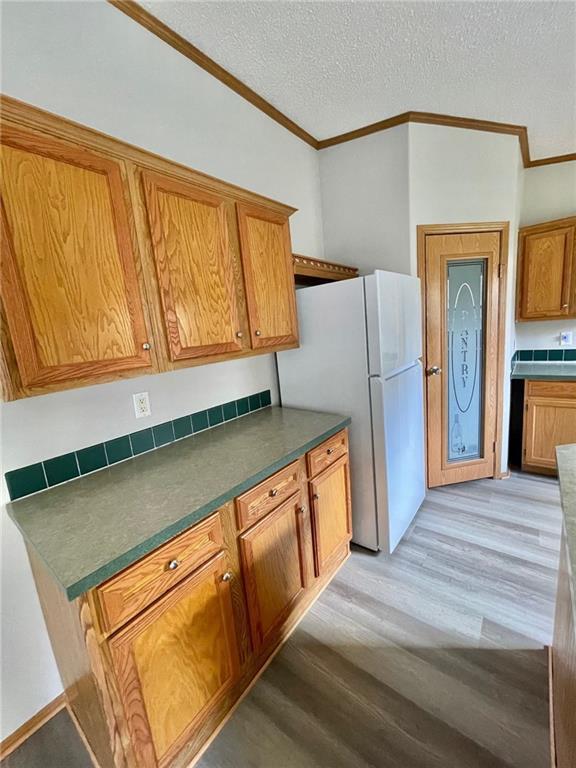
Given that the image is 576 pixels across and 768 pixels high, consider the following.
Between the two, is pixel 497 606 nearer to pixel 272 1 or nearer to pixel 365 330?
pixel 365 330

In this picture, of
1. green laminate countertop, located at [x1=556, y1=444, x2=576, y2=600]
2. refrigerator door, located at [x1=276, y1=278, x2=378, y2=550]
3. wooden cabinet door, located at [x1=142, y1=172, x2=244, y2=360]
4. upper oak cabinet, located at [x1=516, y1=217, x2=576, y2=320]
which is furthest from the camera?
upper oak cabinet, located at [x1=516, y1=217, x2=576, y2=320]

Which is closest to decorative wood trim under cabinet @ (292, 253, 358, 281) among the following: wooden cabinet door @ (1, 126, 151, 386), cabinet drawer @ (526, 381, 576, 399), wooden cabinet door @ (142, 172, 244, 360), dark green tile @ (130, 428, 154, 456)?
wooden cabinet door @ (142, 172, 244, 360)

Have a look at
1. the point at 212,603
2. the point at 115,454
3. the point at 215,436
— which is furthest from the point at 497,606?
the point at 115,454

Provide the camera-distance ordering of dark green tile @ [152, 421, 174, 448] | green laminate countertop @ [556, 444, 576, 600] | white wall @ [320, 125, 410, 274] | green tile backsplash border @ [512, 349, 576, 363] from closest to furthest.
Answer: green laminate countertop @ [556, 444, 576, 600]
dark green tile @ [152, 421, 174, 448]
white wall @ [320, 125, 410, 274]
green tile backsplash border @ [512, 349, 576, 363]

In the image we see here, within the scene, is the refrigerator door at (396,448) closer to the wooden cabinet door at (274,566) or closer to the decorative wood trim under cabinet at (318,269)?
the wooden cabinet door at (274,566)

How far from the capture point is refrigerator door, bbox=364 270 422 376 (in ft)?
5.62

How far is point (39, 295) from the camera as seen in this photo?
0.98 meters

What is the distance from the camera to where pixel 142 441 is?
1.55 meters

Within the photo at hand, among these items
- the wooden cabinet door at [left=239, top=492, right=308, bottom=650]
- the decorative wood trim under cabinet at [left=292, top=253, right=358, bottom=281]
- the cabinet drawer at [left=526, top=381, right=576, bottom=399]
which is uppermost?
the decorative wood trim under cabinet at [left=292, top=253, right=358, bottom=281]

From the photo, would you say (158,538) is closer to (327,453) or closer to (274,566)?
(274,566)

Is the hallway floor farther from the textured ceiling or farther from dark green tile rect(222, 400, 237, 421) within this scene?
the textured ceiling

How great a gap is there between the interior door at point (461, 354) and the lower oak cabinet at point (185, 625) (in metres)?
1.51

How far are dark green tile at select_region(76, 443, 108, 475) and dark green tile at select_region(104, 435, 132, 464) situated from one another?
0.02 metres

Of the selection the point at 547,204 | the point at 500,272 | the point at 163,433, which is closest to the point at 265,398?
the point at 163,433
